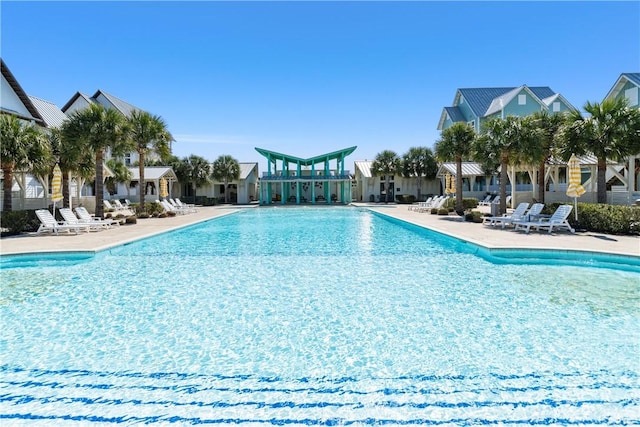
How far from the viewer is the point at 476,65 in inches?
1083

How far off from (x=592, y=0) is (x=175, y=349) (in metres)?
18.6

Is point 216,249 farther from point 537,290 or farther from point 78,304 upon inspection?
point 537,290

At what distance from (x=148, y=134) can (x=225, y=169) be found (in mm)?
19332

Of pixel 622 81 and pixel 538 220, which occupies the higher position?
pixel 622 81

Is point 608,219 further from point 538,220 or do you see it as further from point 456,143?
point 456,143

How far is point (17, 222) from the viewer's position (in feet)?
50.1

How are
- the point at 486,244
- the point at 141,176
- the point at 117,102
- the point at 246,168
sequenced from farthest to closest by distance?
the point at 117,102 → the point at 246,168 → the point at 141,176 → the point at 486,244

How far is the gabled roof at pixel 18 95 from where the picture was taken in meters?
23.3

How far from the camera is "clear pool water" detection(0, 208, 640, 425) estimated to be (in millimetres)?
3725

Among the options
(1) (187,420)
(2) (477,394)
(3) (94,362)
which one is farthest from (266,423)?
(3) (94,362)

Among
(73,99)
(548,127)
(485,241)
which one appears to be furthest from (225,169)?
(485,241)

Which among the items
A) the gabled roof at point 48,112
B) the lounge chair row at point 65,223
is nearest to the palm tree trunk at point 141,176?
the lounge chair row at point 65,223

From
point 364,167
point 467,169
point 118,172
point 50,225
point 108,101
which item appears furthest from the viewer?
point 108,101

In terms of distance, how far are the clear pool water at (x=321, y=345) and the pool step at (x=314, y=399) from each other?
0.02m
